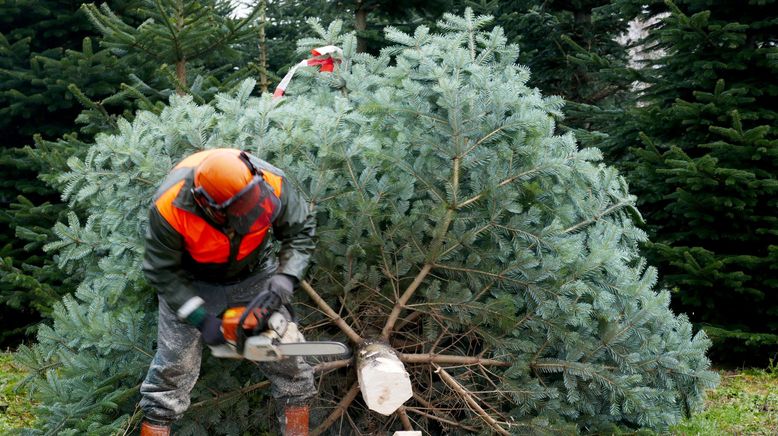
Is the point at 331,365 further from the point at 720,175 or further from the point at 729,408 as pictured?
the point at 720,175

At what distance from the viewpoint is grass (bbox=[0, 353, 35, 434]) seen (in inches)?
221

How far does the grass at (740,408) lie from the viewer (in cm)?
532

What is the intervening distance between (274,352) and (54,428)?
162cm

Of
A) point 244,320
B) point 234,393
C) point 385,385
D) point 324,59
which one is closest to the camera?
point 244,320

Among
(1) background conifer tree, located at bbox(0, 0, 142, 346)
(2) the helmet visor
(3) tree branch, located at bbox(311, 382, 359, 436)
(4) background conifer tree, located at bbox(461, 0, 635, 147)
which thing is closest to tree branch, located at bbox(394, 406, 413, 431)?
(3) tree branch, located at bbox(311, 382, 359, 436)

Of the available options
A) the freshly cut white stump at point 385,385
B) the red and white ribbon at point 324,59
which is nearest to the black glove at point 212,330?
the freshly cut white stump at point 385,385

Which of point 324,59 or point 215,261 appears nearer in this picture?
point 215,261

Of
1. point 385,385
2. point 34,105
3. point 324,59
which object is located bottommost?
point 34,105

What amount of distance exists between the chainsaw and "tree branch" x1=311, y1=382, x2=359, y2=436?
998mm

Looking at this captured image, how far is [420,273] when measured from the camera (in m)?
4.44

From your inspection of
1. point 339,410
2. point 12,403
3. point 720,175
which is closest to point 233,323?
point 339,410

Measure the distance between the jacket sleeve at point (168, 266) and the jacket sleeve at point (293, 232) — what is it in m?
0.48


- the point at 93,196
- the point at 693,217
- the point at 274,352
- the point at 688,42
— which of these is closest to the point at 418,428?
the point at 274,352

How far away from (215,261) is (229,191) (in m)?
0.53
